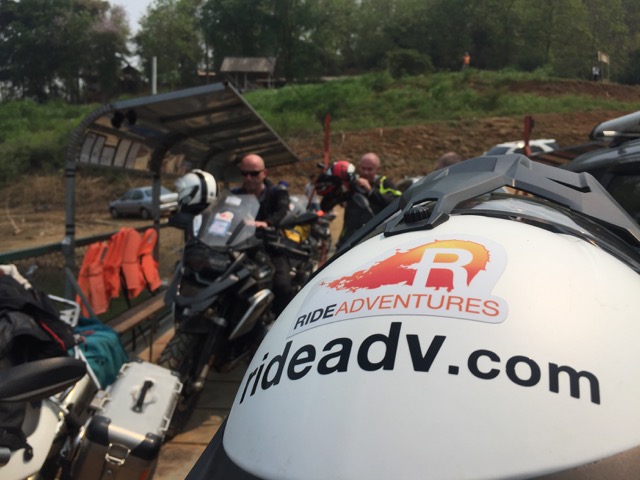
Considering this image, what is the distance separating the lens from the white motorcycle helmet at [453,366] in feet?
3.75

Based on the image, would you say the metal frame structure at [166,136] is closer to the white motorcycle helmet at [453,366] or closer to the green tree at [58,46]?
the green tree at [58,46]

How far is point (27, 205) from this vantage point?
1597 cm

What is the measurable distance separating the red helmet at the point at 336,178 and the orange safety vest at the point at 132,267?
5.77ft

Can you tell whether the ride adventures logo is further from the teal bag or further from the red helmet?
A: the red helmet

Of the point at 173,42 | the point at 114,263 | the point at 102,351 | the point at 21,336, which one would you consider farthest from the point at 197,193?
the point at 173,42

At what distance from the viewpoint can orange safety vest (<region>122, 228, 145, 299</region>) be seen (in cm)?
629

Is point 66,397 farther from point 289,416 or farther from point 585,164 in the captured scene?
point 585,164

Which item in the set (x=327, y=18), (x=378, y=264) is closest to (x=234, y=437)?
(x=378, y=264)

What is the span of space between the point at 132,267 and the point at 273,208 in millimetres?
1645

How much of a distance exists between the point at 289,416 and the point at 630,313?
67cm

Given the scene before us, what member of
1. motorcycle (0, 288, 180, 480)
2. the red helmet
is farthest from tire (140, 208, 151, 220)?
motorcycle (0, 288, 180, 480)

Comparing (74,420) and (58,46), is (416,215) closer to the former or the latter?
(74,420)

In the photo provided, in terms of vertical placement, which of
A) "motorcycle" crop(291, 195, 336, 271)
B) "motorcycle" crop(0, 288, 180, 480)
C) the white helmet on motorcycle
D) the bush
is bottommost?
"motorcycle" crop(291, 195, 336, 271)

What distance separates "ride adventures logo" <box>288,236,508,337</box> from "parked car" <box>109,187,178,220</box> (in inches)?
234
